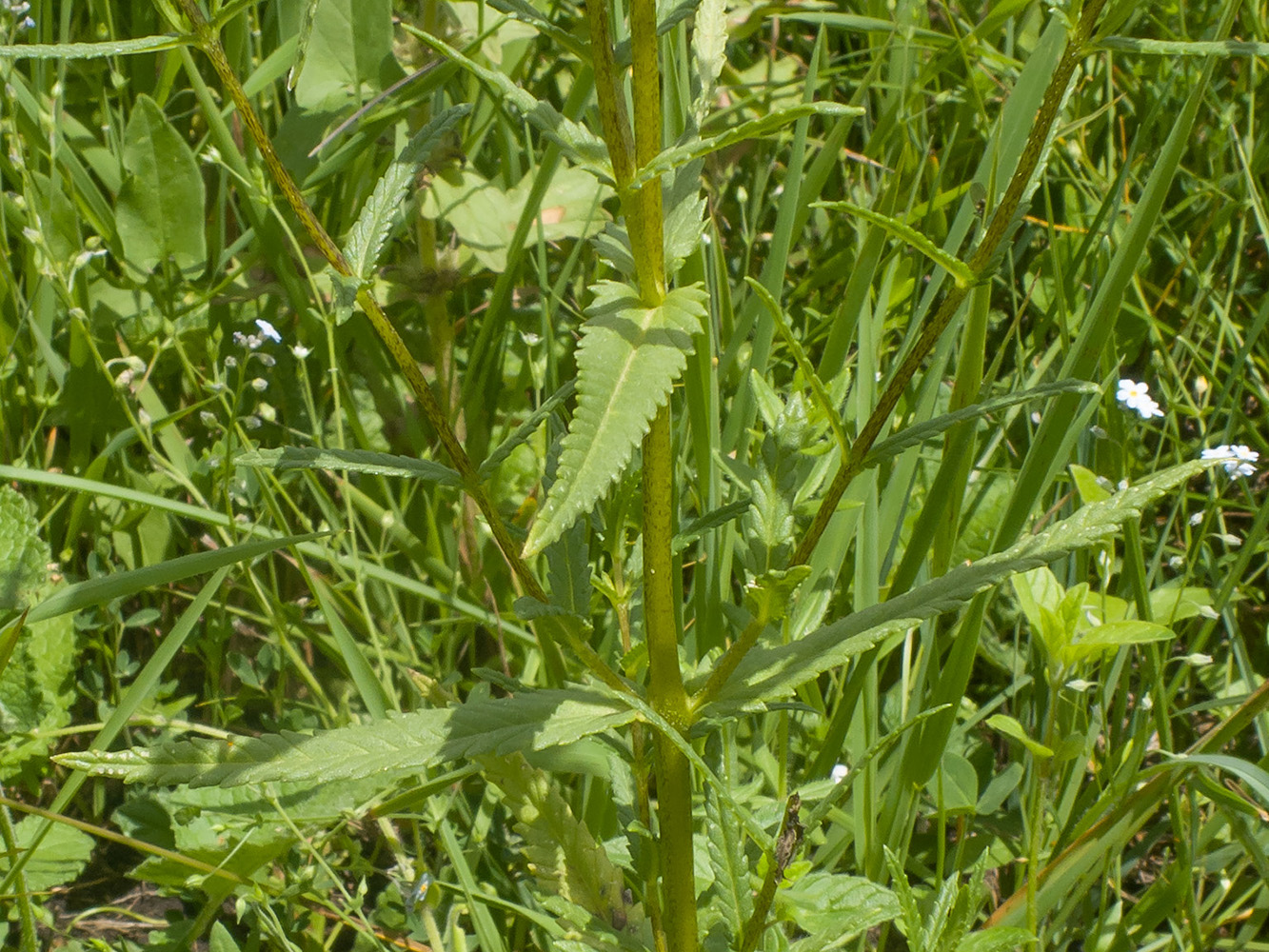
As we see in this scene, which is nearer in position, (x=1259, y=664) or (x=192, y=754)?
(x=192, y=754)

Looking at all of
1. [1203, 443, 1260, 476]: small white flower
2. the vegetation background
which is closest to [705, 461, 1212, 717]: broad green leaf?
the vegetation background

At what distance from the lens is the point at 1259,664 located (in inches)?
87.4

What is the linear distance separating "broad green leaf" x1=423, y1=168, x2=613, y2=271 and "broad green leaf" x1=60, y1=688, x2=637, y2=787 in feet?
3.78

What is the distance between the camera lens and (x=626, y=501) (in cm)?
134

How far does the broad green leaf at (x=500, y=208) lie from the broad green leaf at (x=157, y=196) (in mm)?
501

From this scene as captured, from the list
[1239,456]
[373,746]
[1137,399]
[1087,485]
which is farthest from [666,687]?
[1137,399]

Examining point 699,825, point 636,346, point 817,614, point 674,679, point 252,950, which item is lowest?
point 252,950

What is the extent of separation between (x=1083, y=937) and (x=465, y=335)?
1671mm

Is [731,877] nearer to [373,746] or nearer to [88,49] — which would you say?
[373,746]

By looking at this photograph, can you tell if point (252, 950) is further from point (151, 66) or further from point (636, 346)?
point (151, 66)

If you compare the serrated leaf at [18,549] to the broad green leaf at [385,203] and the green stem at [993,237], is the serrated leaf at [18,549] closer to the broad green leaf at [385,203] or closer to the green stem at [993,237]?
the broad green leaf at [385,203]

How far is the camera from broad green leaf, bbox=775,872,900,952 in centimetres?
137

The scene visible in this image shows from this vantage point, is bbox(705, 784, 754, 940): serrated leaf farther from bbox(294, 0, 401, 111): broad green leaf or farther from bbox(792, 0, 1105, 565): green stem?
bbox(294, 0, 401, 111): broad green leaf

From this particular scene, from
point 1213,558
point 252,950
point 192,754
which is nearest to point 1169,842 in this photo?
point 1213,558
